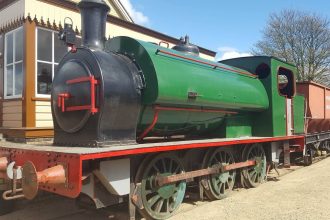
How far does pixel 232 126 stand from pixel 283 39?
28.4 m

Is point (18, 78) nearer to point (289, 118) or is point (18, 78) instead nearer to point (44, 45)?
point (44, 45)

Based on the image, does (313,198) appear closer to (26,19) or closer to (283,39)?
(26,19)

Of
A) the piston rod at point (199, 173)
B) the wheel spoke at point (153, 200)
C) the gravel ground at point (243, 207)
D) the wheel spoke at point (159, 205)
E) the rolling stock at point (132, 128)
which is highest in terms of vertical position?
the rolling stock at point (132, 128)

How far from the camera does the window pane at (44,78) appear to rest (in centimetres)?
826

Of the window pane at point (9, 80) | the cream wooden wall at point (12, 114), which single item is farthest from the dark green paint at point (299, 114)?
the window pane at point (9, 80)

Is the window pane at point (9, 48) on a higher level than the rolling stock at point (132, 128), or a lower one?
higher

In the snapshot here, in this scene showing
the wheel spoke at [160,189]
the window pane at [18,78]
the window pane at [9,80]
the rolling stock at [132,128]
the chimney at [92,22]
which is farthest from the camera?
the window pane at [9,80]

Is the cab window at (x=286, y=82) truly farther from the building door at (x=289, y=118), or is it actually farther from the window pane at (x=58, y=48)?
the window pane at (x=58, y=48)

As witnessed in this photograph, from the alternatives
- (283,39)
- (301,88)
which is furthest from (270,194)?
(283,39)

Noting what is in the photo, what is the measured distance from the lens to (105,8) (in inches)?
237

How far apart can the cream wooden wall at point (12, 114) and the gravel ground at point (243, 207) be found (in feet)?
5.51

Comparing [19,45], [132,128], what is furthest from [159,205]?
[19,45]

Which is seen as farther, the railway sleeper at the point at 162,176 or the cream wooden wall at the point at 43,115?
the cream wooden wall at the point at 43,115

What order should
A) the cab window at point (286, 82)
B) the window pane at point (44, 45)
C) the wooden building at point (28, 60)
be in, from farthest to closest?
the cab window at point (286, 82) → the window pane at point (44, 45) → the wooden building at point (28, 60)
